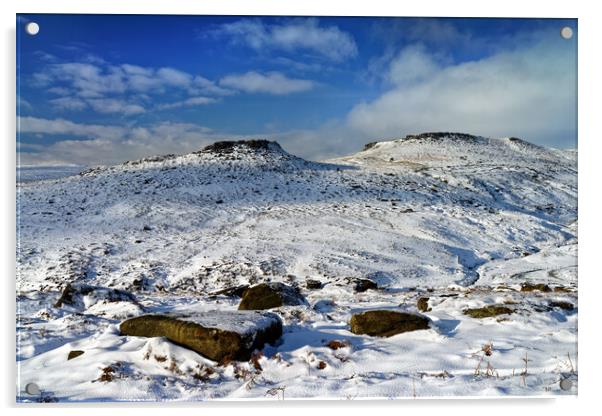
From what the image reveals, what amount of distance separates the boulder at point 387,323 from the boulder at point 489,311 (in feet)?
4.20

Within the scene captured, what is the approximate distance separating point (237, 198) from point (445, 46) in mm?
15572

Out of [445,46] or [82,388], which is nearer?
[82,388]

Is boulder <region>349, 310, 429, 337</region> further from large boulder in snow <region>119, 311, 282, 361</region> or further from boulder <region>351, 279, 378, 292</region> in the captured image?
boulder <region>351, 279, 378, 292</region>

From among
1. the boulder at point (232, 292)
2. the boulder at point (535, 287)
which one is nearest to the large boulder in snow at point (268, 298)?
the boulder at point (232, 292)

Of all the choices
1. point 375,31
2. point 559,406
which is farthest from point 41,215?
point 559,406

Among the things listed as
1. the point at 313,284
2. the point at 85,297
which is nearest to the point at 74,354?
the point at 85,297

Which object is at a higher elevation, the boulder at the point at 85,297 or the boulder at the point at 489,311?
the boulder at the point at 489,311

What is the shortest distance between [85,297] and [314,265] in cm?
665

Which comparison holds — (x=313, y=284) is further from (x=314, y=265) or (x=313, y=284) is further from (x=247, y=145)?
(x=247, y=145)

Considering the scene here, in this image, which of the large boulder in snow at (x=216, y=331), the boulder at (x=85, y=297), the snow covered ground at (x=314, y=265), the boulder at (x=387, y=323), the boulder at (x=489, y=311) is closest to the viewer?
the large boulder in snow at (x=216, y=331)

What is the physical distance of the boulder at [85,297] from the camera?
895 centimetres

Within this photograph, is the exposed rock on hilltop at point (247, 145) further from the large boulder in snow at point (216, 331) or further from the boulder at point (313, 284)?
the large boulder in snow at point (216, 331)
